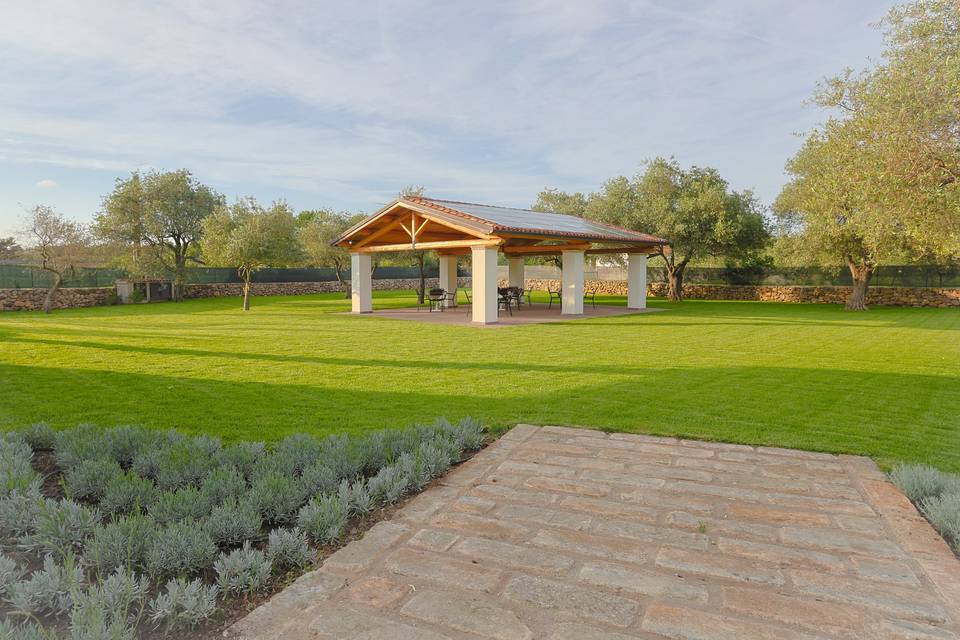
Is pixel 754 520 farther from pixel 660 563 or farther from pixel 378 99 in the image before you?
pixel 378 99

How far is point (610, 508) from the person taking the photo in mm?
3455

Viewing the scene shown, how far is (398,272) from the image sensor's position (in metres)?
39.2

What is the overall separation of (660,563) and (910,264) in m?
29.0

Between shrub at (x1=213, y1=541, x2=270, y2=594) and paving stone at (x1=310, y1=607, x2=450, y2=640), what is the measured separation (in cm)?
42

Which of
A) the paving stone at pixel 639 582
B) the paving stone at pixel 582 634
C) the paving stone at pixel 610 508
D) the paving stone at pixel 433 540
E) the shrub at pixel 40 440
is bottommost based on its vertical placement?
the paving stone at pixel 433 540

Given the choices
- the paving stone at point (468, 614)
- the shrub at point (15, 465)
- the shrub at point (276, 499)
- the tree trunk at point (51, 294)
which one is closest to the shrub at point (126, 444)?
the shrub at point (15, 465)

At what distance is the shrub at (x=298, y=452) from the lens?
403 centimetres

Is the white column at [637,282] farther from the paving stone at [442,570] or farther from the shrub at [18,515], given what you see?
the shrub at [18,515]

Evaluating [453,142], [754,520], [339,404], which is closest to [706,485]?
[754,520]

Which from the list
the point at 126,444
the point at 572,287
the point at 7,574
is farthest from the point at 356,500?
the point at 572,287

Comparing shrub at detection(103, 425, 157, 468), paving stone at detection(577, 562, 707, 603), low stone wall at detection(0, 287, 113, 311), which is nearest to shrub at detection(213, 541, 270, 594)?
paving stone at detection(577, 562, 707, 603)

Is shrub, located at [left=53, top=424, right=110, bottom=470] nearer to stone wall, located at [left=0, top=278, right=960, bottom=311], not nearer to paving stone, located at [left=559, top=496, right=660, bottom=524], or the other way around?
paving stone, located at [left=559, top=496, right=660, bottom=524]

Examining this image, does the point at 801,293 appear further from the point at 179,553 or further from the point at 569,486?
the point at 179,553

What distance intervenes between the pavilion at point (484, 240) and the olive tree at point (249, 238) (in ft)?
13.7
